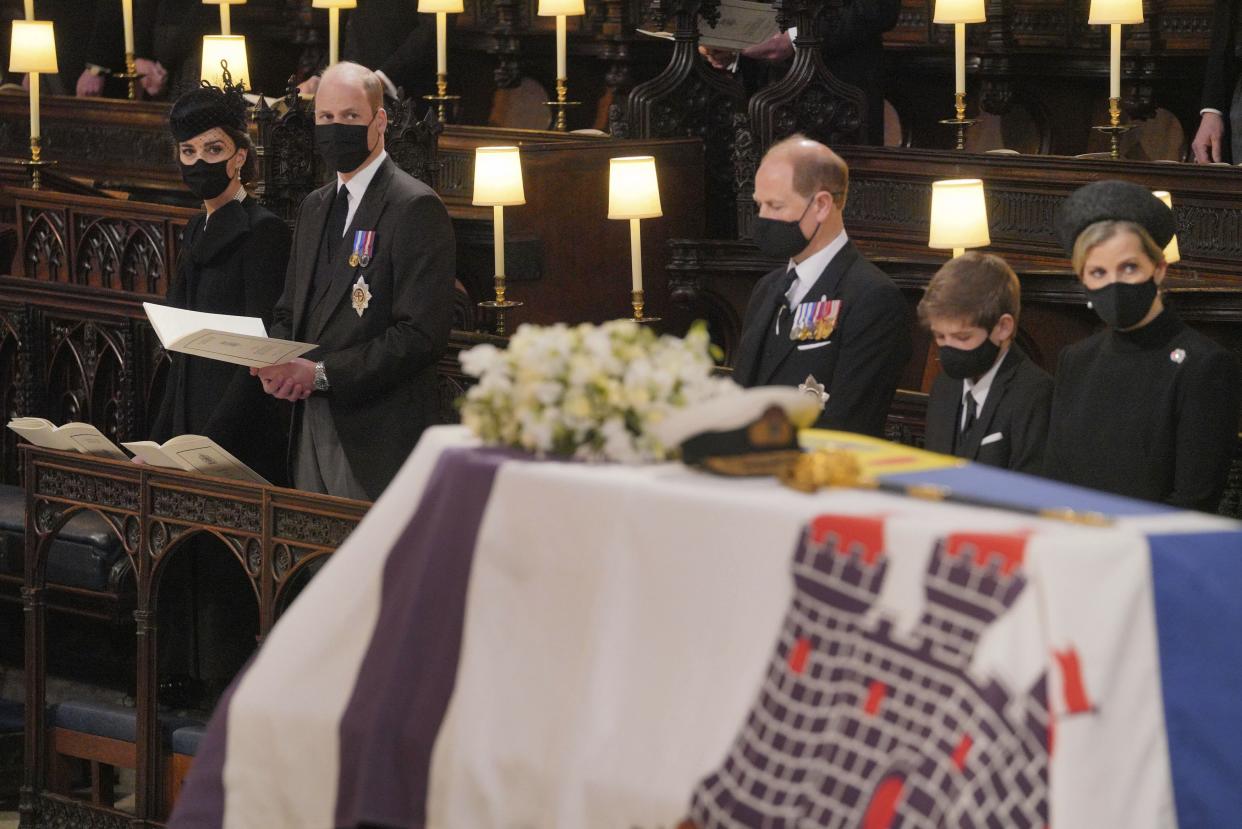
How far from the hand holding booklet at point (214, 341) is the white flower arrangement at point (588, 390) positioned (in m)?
1.64

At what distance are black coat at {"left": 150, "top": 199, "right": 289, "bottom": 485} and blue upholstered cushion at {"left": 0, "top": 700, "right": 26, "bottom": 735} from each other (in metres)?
0.97

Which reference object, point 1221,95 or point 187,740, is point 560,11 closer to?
point 1221,95

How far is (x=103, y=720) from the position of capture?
213 inches

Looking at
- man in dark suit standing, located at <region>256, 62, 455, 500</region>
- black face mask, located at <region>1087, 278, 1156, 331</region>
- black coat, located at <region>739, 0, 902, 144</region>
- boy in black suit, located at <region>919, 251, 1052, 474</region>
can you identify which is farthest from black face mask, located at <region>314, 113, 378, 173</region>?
black coat, located at <region>739, 0, 902, 144</region>

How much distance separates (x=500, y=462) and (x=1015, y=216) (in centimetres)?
465

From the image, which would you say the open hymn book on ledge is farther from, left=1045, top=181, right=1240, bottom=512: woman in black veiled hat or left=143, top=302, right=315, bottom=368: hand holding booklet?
left=1045, top=181, right=1240, bottom=512: woman in black veiled hat

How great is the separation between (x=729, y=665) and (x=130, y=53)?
8.35m

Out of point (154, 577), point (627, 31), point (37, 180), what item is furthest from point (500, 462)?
point (627, 31)

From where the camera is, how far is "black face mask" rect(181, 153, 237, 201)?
18.7 feet

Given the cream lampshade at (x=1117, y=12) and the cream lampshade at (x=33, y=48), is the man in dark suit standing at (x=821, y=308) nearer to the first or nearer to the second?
the cream lampshade at (x=1117, y=12)

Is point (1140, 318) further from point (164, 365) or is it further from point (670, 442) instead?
point (164, 365)

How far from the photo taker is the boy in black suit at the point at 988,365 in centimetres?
420

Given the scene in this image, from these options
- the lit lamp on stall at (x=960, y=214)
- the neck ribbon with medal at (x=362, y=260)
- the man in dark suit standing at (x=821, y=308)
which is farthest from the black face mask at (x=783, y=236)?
the lit lamp on stall at (x=960, y=214)

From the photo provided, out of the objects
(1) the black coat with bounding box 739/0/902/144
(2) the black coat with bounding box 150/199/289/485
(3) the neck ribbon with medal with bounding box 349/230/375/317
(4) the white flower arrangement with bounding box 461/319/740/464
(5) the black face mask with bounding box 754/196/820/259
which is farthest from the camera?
(1) the black coat with bounding box 739/0/902/144
